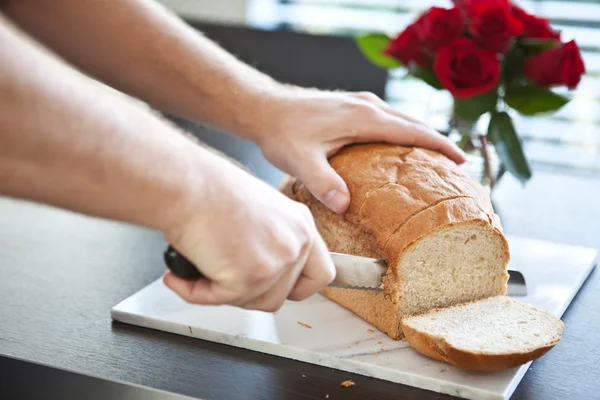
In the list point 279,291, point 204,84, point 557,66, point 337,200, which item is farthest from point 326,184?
point 557,66

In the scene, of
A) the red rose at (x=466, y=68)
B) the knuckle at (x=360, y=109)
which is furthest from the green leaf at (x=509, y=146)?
the knuckle at (x=360, y=109)

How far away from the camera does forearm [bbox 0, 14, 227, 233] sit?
69 cm

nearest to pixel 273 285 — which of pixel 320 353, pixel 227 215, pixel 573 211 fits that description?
pixel 227 215

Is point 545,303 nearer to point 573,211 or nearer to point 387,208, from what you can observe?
point 387,208

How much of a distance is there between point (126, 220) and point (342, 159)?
2.06 feet

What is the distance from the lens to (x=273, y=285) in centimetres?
88

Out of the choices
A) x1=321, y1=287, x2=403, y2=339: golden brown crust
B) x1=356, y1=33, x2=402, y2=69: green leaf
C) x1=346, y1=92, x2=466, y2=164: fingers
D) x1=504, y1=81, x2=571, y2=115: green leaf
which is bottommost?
x1=321, y1=287, x2=403, y2=339: golden brown crust

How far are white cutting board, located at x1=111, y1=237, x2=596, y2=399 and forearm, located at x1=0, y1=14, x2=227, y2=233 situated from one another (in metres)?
0.42

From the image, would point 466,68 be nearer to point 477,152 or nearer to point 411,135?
point 477,152

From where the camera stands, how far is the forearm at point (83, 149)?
689 millimetres

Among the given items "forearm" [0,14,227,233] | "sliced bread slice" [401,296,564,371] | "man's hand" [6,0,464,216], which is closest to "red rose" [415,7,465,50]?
"man's hand" [6,0,464,216]

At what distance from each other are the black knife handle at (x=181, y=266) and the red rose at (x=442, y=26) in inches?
37.5

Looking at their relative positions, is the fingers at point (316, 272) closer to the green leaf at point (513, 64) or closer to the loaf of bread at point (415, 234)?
the loaf of bread at point (415, 234)

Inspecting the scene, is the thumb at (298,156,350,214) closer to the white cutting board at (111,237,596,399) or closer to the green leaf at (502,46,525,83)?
the white cutting board at (111,237,596,399)
